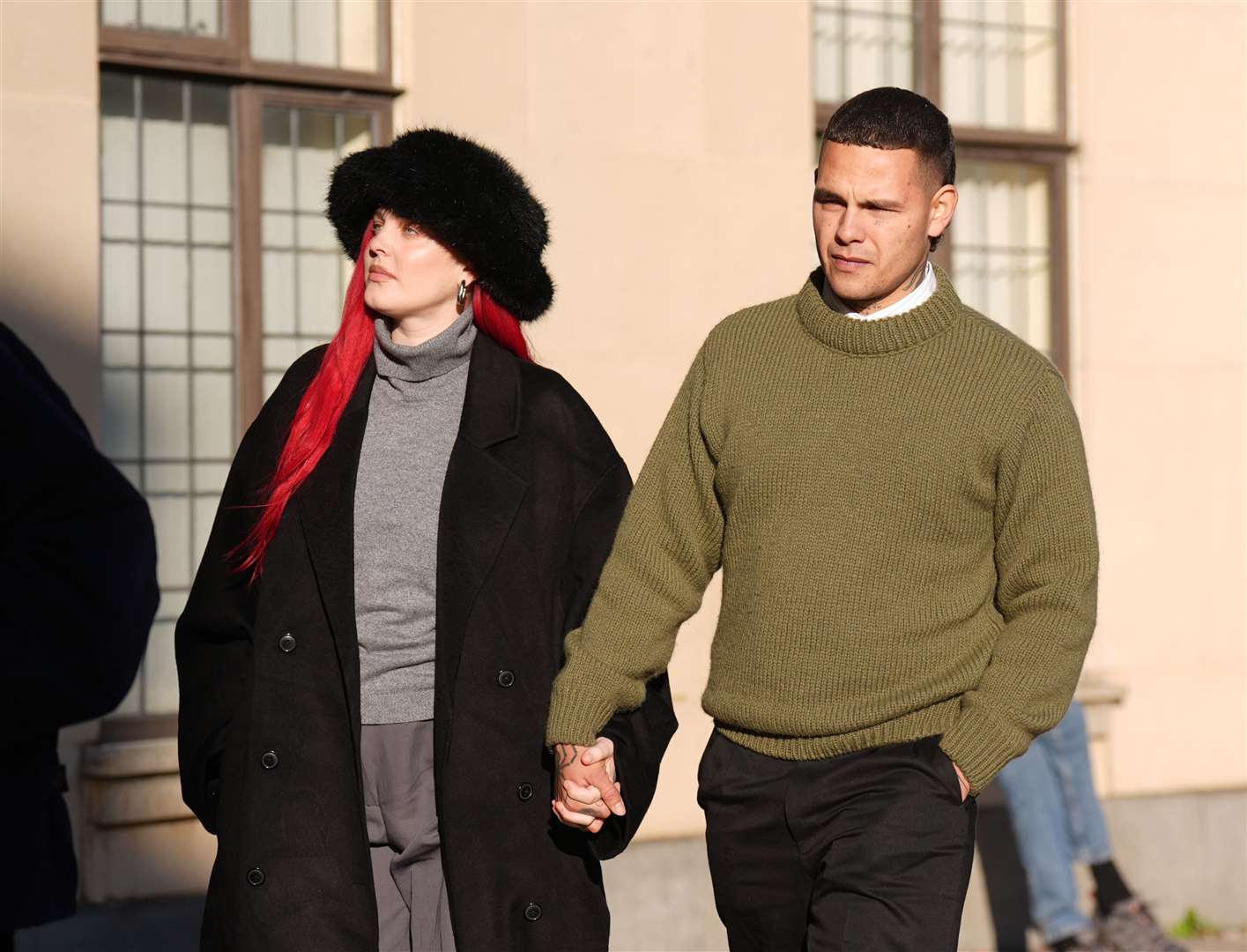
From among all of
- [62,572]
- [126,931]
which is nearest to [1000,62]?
[126,931]

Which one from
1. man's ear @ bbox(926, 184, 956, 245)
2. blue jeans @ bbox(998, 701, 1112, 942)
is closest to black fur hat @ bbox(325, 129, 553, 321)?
man's ear @ bbox(926, 184, 956, 245)

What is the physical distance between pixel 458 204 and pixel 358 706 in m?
1.03

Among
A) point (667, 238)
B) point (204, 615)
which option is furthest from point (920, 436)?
point (667, 238)

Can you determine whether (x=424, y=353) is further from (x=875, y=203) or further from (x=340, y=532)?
(x=875, y=203)

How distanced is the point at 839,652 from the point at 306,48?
3.60m

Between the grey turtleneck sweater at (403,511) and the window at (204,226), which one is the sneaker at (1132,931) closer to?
the window at (204,226)

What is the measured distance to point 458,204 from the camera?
12.1 feet

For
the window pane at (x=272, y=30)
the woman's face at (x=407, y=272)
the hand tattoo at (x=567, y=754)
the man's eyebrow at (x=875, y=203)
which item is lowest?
the hand tattoo at (x=567, y=754)

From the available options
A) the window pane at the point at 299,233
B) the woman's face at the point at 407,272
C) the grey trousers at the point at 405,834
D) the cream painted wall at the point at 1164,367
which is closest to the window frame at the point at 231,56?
the window pane at the point at 299,233

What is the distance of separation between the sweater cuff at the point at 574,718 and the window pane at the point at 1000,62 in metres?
4.63

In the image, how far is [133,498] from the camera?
2.42 meters

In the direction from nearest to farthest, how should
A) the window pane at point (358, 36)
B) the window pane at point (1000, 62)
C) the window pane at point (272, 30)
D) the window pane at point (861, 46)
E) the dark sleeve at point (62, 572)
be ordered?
the dark sleeve at point (62, 572) < the window pane at point (272, 30) < the window pane at point (358, 36) < the window pane at point (861, 46) < the window pane at point (1000, 62)

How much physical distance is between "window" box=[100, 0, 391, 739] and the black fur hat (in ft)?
7.73

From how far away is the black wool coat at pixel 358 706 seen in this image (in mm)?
3412
